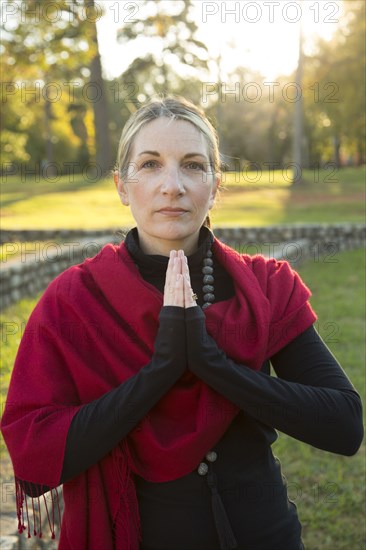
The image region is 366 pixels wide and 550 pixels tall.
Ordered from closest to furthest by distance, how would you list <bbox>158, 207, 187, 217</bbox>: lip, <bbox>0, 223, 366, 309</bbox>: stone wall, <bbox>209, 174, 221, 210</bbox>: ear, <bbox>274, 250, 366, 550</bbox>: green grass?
<bbox>158, 207, 187, 217</bbox>: lip < <bbox>209, 174, 221, 210</bbox>: ear < <bbox>274, 250, 366, 550</bbox>: green grass < <bbox>0, 223, 366, 309</bbox>: stone wall

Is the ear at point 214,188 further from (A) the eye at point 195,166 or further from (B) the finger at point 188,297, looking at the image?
(B) the finger at point 188,297

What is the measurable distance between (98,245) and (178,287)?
10422mm

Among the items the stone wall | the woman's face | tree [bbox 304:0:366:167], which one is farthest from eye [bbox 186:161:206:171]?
tree [bbox 304:0:366:167]

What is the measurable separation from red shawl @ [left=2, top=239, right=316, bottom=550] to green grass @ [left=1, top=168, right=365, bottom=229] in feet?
41.0

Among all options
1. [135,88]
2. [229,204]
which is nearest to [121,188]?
[229,204]

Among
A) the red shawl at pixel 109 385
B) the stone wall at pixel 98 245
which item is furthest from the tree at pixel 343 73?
the red shawl at pixel 109 385

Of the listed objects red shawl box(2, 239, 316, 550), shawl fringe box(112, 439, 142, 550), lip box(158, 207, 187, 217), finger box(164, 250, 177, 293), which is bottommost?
shawl fringe box(112, 439, 142, 550)

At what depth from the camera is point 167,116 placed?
2059 millimetres

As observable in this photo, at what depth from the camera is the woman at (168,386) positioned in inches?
73.3

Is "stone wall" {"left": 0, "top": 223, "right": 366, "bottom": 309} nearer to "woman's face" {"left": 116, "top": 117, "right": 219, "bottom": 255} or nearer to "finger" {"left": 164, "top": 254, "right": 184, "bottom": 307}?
"woman's face" {"left": 116, "top": 117, "right": 219, "bottom": 255}

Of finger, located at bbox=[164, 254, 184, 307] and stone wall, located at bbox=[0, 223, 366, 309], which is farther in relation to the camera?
stone wall, located at bbox=[0, 223, 366, 309]

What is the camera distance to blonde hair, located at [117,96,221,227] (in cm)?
207

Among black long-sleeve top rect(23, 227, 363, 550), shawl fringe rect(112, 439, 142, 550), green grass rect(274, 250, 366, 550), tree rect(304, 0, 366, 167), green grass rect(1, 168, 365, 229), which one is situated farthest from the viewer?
tree rect(304, 0, 366, 167)

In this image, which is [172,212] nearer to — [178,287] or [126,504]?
[178,287]
